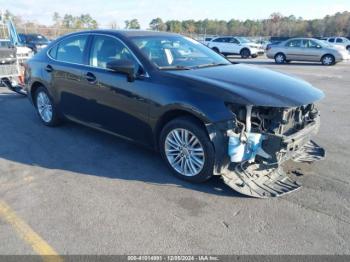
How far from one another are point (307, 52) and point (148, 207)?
64.0 ft

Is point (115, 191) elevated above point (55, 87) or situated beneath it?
situated beneath

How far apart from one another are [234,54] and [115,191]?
24448 millimetres

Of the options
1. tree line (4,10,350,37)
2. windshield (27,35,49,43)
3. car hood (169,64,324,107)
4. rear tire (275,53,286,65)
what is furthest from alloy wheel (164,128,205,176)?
tree line (4,10,350,37)

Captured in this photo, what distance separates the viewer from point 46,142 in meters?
5.59

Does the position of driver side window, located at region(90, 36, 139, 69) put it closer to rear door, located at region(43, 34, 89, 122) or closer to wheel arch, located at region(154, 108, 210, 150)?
rear door, located at region(43, 34, 89, 122)

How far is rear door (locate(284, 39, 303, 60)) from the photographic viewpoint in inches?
815

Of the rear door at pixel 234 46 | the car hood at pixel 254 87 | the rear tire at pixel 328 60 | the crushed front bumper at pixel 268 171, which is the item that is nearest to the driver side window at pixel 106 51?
the car hood at pixel 254 87

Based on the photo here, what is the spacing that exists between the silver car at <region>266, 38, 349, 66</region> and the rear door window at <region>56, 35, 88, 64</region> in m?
17.9

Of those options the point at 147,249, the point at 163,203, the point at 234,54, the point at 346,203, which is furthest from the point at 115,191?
the point at 234,54

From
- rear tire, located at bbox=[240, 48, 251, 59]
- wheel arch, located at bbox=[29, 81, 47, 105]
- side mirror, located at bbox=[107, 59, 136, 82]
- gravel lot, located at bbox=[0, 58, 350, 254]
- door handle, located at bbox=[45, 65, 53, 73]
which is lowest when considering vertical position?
rear tire, located at bbox=[240, 48, 251, 59]

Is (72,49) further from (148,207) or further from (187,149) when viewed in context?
(148,207)

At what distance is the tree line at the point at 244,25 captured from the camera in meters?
61.4

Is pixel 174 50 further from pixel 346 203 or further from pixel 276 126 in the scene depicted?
pixel 346 203

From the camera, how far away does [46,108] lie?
6348mm
